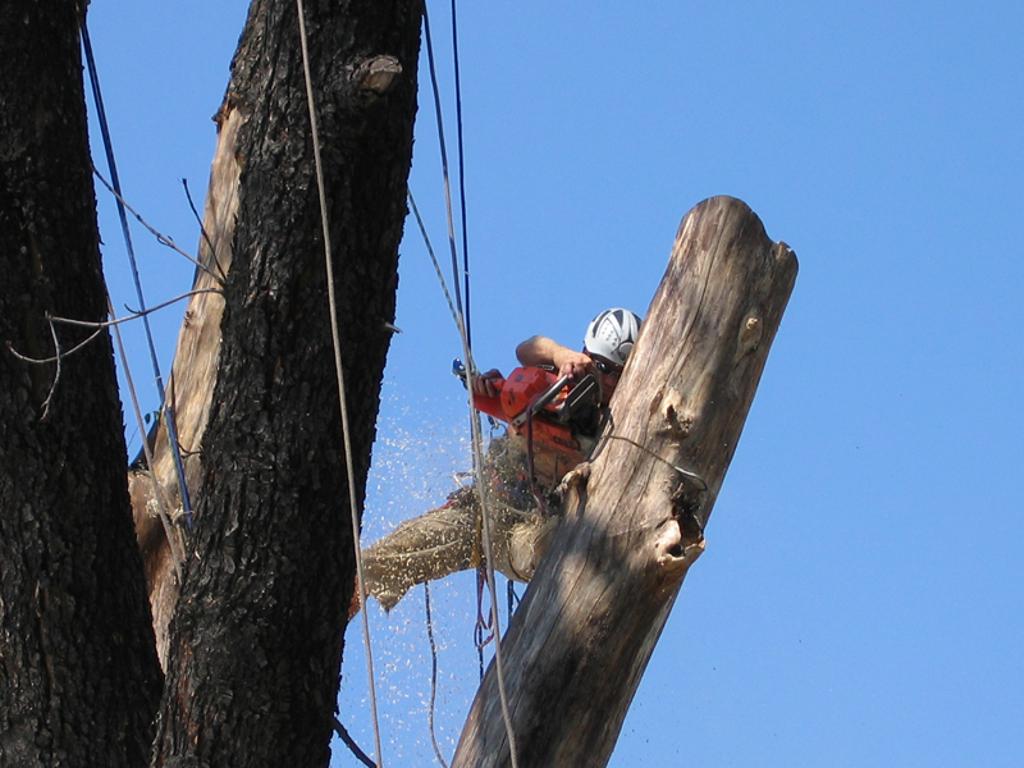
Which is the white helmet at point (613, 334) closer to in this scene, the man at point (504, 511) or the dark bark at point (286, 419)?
the man at point (504, 511)

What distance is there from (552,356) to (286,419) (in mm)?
3425

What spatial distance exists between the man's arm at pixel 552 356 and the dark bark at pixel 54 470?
3117 millimetres

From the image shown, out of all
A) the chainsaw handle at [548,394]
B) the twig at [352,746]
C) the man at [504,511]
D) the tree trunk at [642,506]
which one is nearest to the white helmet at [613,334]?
the man at [504,511]

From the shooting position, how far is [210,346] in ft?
17.7

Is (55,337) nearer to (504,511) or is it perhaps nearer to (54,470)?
(54,470)

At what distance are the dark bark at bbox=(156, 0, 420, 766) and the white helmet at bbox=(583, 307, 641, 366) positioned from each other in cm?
357

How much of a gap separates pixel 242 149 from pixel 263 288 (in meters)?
0.31

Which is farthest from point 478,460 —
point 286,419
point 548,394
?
point 548,394

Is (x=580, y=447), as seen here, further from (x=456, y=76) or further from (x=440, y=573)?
(x=456, y=76)

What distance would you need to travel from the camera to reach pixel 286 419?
3174 millimetres

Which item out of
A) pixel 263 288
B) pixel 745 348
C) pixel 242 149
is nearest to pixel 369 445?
pixel 263 288

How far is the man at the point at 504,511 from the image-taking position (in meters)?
6.52

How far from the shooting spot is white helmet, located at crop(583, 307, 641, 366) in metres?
6.79

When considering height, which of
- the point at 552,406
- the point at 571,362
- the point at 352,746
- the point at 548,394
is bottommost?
the point at 352,746
